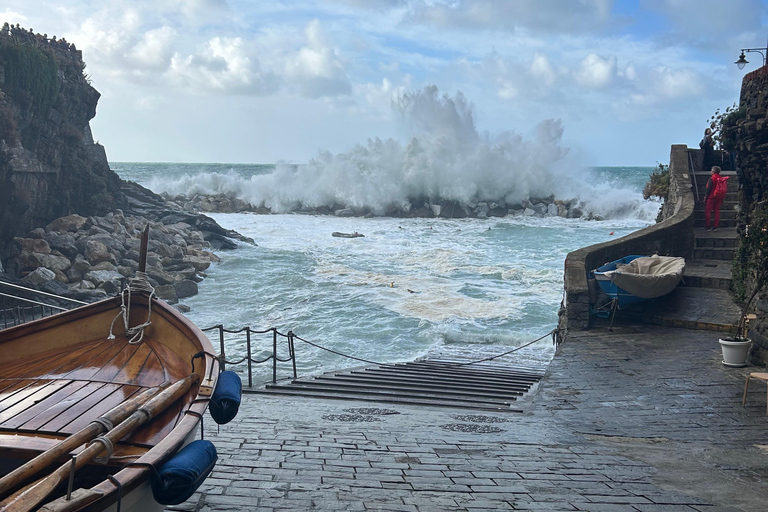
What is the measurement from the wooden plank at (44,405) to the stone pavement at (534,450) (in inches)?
43.9

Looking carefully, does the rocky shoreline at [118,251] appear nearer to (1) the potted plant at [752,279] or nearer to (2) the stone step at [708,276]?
(1) the potted plant at [752,279]

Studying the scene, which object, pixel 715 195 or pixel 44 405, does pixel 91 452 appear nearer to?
pixel 44 405

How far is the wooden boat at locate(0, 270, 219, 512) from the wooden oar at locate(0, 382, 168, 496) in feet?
0.06

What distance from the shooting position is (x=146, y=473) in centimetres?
309

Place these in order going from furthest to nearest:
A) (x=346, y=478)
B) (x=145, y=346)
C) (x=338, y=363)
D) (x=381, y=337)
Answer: (x=381, y=337), (x=338, y=363), (x=145, y=346), (x=346, y=478)

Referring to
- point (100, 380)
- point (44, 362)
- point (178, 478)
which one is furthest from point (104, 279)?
point (178, 478)

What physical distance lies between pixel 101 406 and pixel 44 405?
38 centimetres

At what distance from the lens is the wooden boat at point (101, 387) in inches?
123

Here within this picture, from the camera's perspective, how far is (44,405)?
14.3 feet

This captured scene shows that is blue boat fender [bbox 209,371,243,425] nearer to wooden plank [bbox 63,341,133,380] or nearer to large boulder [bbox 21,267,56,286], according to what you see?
wooden plank [bbox 63,341,133,380]

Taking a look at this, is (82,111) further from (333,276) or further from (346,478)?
(346,478)

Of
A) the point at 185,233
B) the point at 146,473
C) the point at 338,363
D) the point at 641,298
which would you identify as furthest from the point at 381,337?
the point at 185,233

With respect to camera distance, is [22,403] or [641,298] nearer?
[22,403]

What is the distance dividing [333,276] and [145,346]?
1727 centimetres
